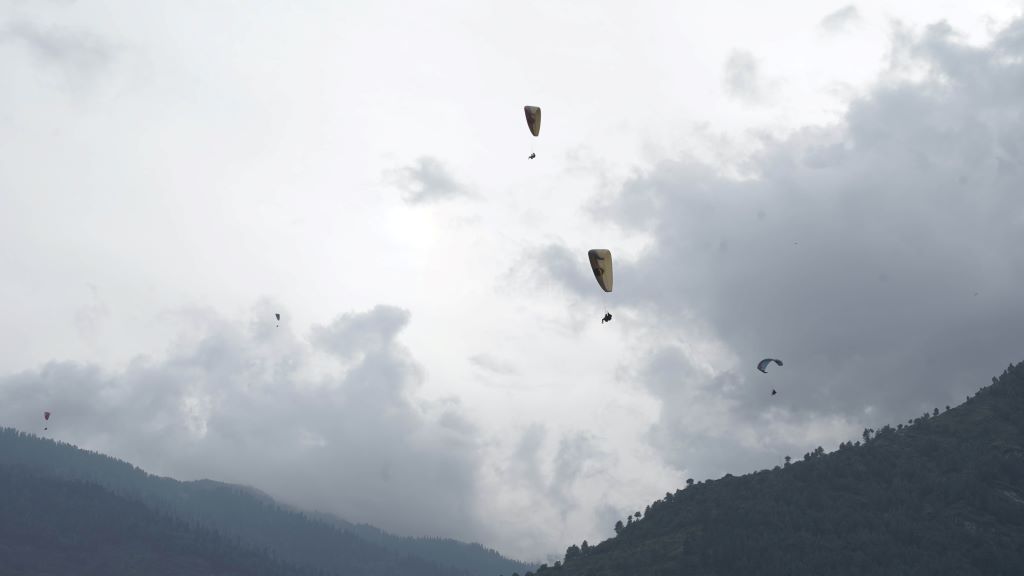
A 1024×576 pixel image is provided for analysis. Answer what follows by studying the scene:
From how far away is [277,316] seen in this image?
168 meters

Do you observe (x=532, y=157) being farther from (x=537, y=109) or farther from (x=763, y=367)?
(x=763, y=367)

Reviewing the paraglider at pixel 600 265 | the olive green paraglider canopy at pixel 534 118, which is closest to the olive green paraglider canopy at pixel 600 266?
the paraglider at pixel 600 265

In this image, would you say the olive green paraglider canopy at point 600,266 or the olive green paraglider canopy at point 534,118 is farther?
the olive green paraglider canopy at point 534,118

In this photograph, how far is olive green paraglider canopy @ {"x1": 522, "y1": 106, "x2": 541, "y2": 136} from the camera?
408 feet

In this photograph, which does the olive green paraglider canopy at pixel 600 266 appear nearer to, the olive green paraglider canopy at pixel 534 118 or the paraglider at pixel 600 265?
the paraglider at pixel 600 265

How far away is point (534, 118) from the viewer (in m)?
128

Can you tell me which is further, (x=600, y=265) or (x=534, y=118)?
(x=534, y=118)

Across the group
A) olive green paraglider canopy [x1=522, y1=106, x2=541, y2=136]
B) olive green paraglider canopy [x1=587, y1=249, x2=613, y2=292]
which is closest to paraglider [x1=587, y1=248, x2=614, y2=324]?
olive green paraglider canopy [x1=587, y1=249, x2=613, y2=292]

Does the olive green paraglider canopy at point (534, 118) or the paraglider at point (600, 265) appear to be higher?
the olive green paraglider canopy at point (534, 118)

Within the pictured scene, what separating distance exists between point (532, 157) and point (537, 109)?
115 feet

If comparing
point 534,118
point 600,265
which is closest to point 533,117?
point 534,118

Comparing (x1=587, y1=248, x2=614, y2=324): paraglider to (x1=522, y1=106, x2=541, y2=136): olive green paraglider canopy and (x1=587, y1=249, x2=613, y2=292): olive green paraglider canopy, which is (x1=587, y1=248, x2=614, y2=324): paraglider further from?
(x1=522, y1=106, x2=541, y2=136): olive green paraglider canopy

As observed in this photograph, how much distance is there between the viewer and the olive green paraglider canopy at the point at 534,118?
408 ft

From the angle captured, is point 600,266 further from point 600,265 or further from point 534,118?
point 534,118
